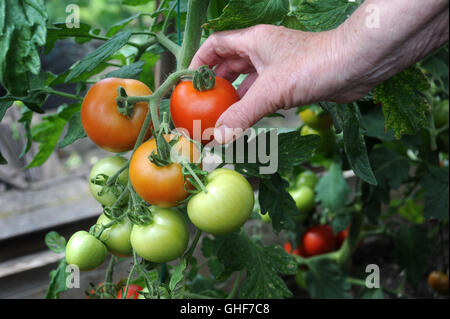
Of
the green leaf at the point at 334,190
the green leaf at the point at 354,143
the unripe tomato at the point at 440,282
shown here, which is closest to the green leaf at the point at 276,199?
the green leaf at the point at 354,143

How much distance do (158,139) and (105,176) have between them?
12cm

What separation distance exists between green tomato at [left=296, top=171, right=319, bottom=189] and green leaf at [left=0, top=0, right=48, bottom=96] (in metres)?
0.94

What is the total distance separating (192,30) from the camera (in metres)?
0.58

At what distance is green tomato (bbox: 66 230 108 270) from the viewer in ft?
1.74

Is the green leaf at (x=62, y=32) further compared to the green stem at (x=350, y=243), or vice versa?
the green stem at (x=350, y=243)

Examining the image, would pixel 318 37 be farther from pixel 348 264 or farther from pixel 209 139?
pixel 348 264

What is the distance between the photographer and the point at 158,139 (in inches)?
18.1

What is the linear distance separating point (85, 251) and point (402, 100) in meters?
0.48

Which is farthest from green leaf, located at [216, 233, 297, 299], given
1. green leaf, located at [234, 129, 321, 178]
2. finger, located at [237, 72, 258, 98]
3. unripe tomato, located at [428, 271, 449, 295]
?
unripe tomato, located at [428, 271, 449, 295]

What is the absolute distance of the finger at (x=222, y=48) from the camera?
21.4 inches

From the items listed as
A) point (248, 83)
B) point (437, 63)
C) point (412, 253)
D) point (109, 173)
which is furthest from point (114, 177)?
point (412, 253)

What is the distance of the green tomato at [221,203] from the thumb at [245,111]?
0.05 metres

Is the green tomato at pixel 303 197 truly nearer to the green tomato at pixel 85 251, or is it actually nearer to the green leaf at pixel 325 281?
the green leaf at pixel 325 281

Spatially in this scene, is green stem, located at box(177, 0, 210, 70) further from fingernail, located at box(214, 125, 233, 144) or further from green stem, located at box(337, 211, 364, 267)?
green stem, located at box(337, 211, 364, 267)
